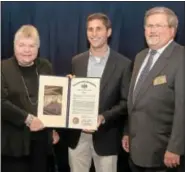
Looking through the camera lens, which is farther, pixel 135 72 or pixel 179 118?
pixel 135 72

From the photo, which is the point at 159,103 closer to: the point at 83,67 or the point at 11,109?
the point at 83,67

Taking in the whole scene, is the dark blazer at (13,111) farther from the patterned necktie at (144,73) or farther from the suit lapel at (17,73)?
the patterned necktie at (144,73)

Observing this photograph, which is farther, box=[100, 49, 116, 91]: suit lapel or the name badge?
box=[100, 49, 116, 91]: suit lapel

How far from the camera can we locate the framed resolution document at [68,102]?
2549 millimetres

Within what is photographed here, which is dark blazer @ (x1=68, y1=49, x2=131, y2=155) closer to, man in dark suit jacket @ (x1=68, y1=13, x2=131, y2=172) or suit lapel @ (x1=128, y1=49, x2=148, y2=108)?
man in dark suit jacket @ (x1=68, y1=13, x2=131, y2=172)

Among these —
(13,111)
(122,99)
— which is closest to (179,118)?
(122,99)

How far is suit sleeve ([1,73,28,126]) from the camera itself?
2508mm

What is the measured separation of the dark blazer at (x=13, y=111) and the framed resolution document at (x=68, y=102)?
12 centimetres

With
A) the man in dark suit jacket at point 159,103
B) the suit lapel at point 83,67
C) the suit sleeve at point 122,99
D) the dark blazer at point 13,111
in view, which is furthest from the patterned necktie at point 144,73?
the dark blazer at point 13,111

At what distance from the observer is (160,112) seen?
7.59 feet

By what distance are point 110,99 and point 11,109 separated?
2.23 ft

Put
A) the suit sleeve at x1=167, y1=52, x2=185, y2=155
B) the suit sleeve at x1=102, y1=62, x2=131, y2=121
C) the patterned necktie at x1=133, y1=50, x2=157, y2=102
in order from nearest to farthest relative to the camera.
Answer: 1. the suit sleeve at x1=167, y1=52, x2=185, y2=155
2. the patterned necktie at x1=133, y1=50, x2=157, y2=102
3. the suit sleeve at x1=102, y1=62, x2=131, y2=121

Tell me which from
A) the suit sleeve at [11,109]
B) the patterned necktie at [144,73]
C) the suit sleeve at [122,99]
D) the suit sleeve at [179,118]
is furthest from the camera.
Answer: the suit sleeve at [122,99]

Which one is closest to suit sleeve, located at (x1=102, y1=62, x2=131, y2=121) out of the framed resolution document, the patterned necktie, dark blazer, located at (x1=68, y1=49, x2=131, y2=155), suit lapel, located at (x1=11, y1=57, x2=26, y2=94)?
dark blazer, located at (x1=68, y1=49, x2=131, y2=155)
